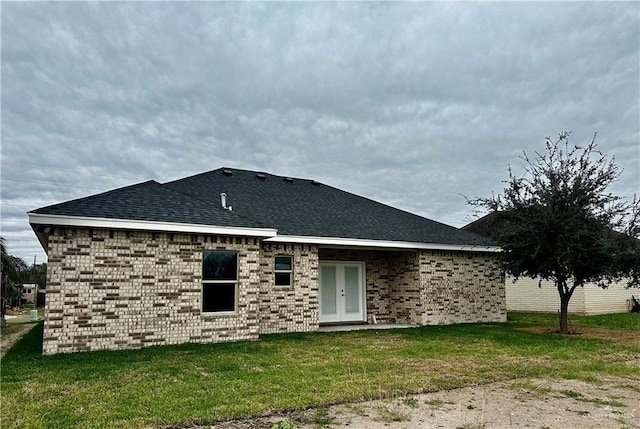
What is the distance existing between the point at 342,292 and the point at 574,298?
12.7 metres

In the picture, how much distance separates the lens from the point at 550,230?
1251 cm

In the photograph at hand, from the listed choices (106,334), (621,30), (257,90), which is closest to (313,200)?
(257,90)

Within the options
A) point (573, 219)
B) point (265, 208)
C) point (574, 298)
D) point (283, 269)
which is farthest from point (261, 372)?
point (574, 298)

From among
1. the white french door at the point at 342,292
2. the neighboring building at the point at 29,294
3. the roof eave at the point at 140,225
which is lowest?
the neighboring building at the point at 29,294

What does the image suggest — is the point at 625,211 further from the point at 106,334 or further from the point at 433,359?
the point at 106,334

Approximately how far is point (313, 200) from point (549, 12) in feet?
30.4

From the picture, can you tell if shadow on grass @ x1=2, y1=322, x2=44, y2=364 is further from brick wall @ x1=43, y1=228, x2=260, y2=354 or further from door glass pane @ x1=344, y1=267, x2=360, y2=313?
door glass pane @ x1=344, y1=267, x2=360, y2=313

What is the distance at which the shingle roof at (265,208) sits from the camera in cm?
1034

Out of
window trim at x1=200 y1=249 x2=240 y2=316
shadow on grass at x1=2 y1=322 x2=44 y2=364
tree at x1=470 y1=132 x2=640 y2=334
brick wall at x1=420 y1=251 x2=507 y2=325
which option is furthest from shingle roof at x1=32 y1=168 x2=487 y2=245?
tree at x1=470 y1=132 x2=640 y2=334

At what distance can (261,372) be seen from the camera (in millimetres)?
7352

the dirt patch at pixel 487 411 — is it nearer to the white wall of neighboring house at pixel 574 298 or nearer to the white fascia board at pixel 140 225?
the white fascia board at pixel 140 225

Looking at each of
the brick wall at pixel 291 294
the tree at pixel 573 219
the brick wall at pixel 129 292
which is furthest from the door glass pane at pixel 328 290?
the tree at pixel 573 219

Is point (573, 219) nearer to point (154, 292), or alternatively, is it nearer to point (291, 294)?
point (291, 294)

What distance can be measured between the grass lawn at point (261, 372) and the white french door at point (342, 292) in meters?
3.49
